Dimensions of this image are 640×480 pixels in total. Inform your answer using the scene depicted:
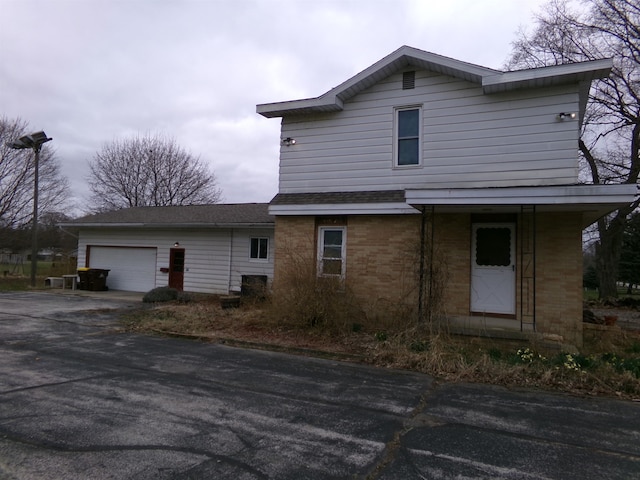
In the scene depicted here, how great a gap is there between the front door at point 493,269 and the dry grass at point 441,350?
1746 millimetres

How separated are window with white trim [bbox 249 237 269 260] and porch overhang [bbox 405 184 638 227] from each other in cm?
901

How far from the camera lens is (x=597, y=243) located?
91.8ft

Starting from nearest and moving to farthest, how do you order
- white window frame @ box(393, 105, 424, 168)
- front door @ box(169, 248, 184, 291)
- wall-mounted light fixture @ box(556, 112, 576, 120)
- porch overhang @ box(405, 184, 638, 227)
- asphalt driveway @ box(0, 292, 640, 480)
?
asphalt driveway @ box(0, 292, 640, 480)
porch overhang @ box(405, 184, 638, 227)
wall-mounted light fixture @ box(556, 112, 576, 120)
white window frame @ box(393, 105, 424, 168)
front door @ box(169, 248, 184, 291)

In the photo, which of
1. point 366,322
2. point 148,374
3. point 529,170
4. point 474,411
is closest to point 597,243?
point 529,170

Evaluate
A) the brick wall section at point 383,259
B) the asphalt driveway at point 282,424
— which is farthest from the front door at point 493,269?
the asphalt driveway at point 282,424

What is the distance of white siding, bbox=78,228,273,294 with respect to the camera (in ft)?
56.9

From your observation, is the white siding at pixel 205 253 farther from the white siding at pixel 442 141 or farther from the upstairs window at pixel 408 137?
the upstairs window at pixel 408 137

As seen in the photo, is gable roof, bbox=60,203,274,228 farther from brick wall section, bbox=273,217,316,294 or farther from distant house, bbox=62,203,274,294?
brick wall section, bbox=273,217,316,294

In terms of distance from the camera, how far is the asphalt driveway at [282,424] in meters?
3.79

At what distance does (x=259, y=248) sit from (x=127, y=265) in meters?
7.41

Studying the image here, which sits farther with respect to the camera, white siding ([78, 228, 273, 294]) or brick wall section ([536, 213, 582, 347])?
white siding ([78, 228, 273, 294])

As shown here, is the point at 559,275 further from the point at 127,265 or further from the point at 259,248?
the point at 127,265

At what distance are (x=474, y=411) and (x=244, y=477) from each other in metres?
3.13

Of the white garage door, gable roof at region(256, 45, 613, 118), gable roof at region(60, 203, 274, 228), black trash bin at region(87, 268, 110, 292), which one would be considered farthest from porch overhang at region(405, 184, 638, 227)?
black trash bin at region(87, 268, 110, 292)
